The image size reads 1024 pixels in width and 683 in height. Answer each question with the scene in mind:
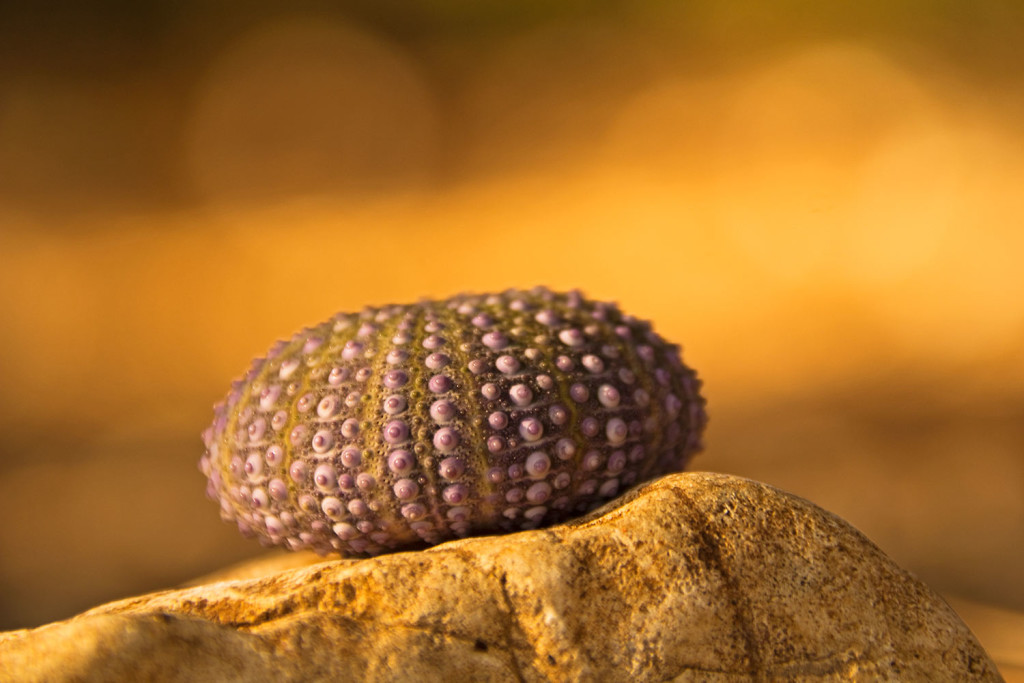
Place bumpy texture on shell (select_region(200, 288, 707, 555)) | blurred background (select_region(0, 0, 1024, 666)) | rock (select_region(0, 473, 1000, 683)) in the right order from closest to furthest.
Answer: rock (select_region(0, 473, 1000, 683))
bumpy texture on shell (select_region(200, 288, 707, 555))
blurred background (select_region(0, 0, 1024, 666))


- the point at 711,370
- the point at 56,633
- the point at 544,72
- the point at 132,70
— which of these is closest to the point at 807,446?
the point at 711,370

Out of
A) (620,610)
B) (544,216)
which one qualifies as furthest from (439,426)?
(544,216)

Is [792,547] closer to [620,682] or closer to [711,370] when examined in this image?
[620,682]

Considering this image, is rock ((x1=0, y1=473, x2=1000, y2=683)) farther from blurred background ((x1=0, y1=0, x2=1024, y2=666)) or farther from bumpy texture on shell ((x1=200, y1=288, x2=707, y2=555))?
blurred background ((x1=0, y1=0, x2=1024, y2=666))

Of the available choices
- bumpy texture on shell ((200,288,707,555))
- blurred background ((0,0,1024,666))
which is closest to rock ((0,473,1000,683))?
bumpy texture on shell ((200,288,707,555))

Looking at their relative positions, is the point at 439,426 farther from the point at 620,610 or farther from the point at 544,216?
the point at 544,216

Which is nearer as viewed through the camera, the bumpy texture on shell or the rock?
the rock

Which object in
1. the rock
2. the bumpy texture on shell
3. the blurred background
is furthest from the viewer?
the blurred background
